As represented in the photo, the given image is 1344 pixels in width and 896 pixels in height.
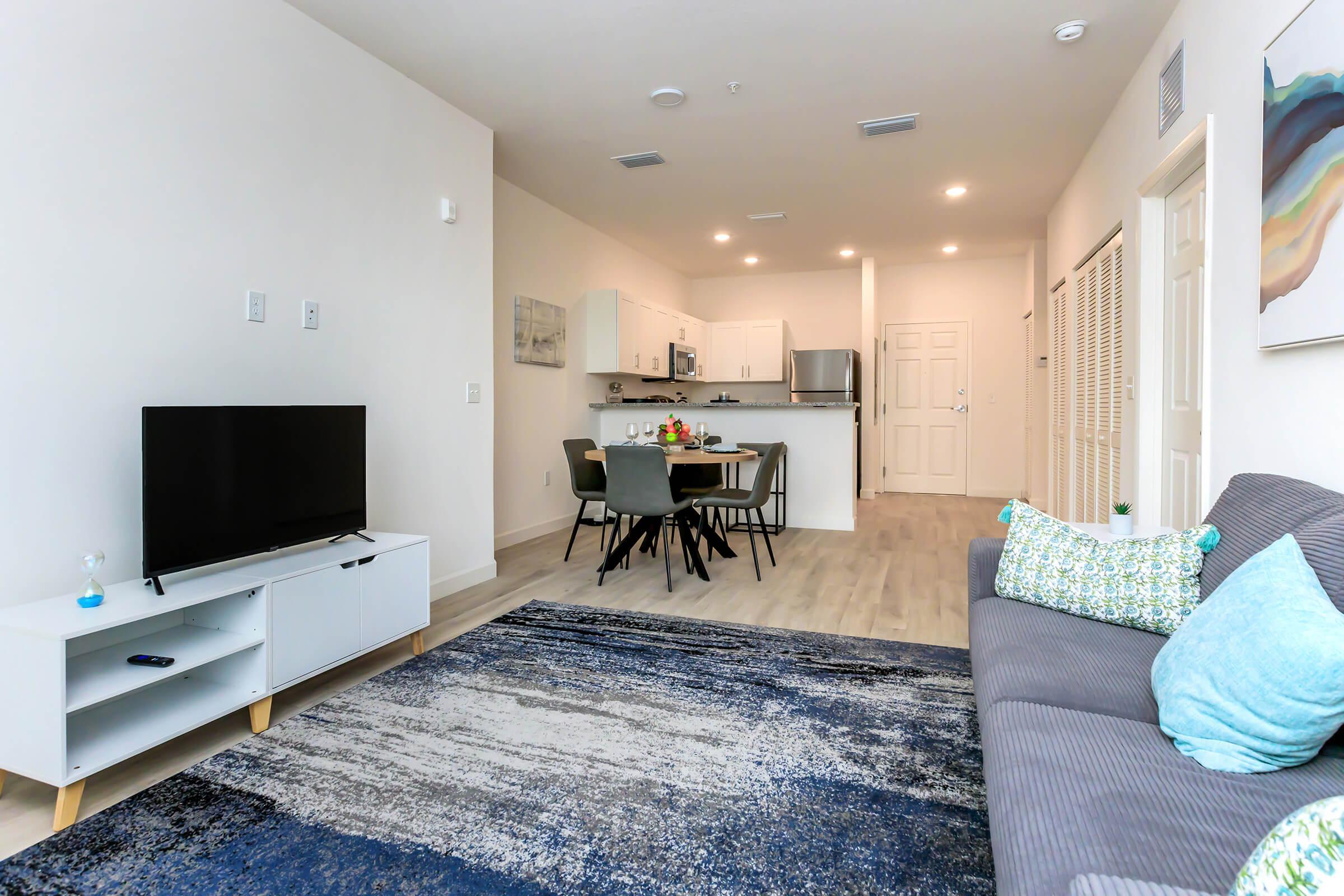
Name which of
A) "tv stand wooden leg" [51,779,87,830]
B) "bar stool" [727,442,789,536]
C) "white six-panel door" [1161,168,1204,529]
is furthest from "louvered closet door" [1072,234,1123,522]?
"tv stand wooden leg" [51,779,87,830]

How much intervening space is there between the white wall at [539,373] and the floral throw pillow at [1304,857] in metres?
4.61

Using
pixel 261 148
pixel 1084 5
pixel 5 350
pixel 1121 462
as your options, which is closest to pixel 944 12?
pixel 1084 5

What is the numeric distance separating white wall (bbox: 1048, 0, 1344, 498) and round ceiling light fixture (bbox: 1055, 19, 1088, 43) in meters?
0.32

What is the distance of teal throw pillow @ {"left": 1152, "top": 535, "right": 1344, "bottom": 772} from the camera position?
1047 mm

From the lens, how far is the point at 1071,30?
289cm

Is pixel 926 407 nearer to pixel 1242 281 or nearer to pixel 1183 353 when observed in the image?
pixel 1183 353

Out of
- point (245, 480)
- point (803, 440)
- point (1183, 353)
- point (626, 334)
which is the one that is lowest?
point (245, 480)

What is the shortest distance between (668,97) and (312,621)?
2.95 meters

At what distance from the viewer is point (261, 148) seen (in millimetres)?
2615

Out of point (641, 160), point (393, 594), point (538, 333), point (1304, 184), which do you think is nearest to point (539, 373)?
point (538, 333)

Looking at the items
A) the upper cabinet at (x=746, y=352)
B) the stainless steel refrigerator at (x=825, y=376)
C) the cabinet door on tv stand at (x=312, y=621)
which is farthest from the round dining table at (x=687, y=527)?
the upper cabinet at (x=746, y=352)

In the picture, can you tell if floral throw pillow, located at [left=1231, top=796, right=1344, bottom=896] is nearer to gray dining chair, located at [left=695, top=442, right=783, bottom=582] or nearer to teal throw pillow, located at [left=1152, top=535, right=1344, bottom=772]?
teal throw pillow, located at [left=1152, top=535, right=1344, bottom=772]

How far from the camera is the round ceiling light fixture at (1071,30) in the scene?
2.86 m

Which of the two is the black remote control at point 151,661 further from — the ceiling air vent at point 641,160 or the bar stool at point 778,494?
the bar stool at point 778,494
